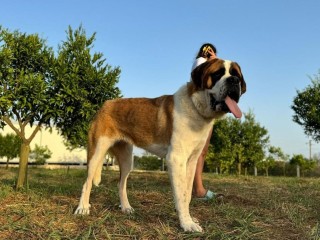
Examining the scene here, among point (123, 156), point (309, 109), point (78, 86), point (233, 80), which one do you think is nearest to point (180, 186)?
point (233, 80)

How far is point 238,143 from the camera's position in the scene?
104 feet

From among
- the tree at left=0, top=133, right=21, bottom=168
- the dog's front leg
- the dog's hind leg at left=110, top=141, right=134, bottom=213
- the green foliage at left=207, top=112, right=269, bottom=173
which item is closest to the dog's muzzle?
the dog's front leg

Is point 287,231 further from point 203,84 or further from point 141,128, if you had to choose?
point 141,128

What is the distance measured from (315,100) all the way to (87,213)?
20.3 m

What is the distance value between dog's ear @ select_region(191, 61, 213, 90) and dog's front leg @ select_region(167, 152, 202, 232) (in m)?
0.82

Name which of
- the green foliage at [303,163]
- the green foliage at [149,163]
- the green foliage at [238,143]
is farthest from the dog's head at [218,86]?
the green foliage at [149,163]

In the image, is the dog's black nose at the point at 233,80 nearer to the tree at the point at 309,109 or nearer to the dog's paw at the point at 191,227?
the dog's paw at the point at 191,227

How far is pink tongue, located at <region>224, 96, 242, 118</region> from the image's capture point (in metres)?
3.72

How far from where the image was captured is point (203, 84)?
395 cm

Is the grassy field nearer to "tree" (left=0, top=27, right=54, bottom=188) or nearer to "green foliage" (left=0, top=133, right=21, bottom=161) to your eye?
"tree" (left=0, top=27, right=54, bottom=188)

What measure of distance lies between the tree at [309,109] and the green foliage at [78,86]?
53.8 ft

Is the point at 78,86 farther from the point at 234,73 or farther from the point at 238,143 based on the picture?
the point at 238,143

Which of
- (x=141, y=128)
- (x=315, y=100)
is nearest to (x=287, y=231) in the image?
(x=141, y=128)

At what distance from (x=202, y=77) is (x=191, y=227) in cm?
157
